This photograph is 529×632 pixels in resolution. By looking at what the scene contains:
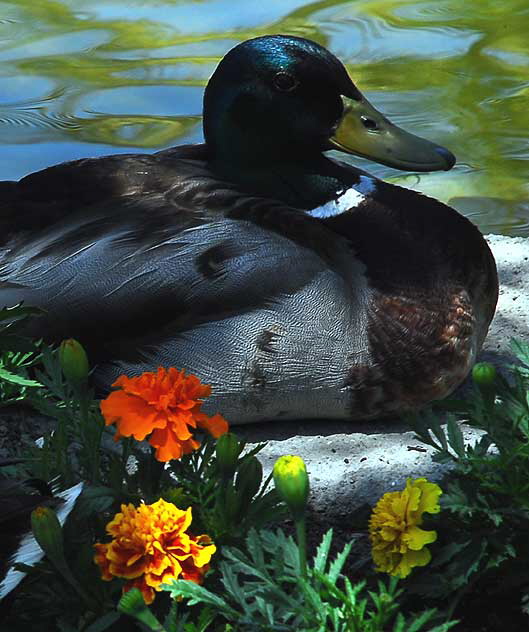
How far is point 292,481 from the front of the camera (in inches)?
93.5

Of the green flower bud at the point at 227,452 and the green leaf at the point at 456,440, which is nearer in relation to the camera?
the green flower bud at the point at 227,452

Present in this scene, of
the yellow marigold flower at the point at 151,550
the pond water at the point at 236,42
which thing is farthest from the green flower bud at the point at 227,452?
the pond water at the point at 236,42

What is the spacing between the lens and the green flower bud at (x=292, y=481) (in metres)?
2.36

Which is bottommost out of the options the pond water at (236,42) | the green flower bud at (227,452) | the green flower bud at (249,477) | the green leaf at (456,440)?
the pond water at (236,42)

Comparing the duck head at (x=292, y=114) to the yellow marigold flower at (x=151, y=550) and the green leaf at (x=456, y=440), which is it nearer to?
the green leaf at (x=456, y=440)

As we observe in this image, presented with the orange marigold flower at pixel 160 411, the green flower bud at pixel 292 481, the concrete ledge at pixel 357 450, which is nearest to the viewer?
the green flower bud at pixel 292 481

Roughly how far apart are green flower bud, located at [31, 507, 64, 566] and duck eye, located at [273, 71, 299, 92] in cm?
225

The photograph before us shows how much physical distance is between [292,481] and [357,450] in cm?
163

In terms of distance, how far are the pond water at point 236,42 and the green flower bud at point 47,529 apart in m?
4.27

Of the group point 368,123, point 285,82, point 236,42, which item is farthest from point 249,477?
point 236,42

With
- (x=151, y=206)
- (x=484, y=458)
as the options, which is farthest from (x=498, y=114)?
(x=484, y=458)

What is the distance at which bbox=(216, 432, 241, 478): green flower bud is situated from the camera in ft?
8.47

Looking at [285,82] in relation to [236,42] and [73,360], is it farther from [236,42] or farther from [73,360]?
[236,42]

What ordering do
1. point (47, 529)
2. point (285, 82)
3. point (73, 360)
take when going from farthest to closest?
point (285, 82)
point (73, 360)
point (47, 529)
